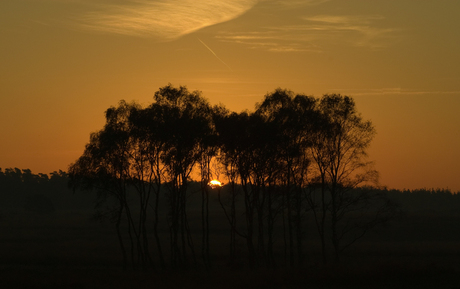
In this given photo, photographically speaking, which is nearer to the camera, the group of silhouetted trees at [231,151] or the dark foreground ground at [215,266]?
the dark foreground ground at [215,266]

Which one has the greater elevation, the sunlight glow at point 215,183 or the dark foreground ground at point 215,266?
the sunlight glow at point 215,183

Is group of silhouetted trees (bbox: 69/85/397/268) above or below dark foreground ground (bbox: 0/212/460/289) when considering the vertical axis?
above

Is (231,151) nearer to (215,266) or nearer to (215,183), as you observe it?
(215,183)

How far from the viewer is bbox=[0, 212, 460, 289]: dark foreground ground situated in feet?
142

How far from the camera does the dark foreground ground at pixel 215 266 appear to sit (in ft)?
142

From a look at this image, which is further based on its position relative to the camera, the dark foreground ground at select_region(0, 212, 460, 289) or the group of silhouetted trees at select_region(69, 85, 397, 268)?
the group of silhouetted trees at select_region(69, 85, 397, 268)

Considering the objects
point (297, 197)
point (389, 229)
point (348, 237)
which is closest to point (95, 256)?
point (297, 197)

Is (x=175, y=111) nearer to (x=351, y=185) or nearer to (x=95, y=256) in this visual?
(x=351, y=185)

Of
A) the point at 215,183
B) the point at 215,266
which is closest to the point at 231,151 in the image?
the point at 215,183

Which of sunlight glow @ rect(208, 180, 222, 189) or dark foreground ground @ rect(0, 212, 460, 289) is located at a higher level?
sunlight glow @ rect(208, 180, 222, 189)

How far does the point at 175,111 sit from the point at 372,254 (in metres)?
49.6

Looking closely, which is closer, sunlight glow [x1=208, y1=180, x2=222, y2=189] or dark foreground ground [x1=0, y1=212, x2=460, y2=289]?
dark foreground ground [x1=0, y1=212, x2=460, y2=289]

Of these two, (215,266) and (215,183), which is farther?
(215,266)

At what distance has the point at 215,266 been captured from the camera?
2805 inches
